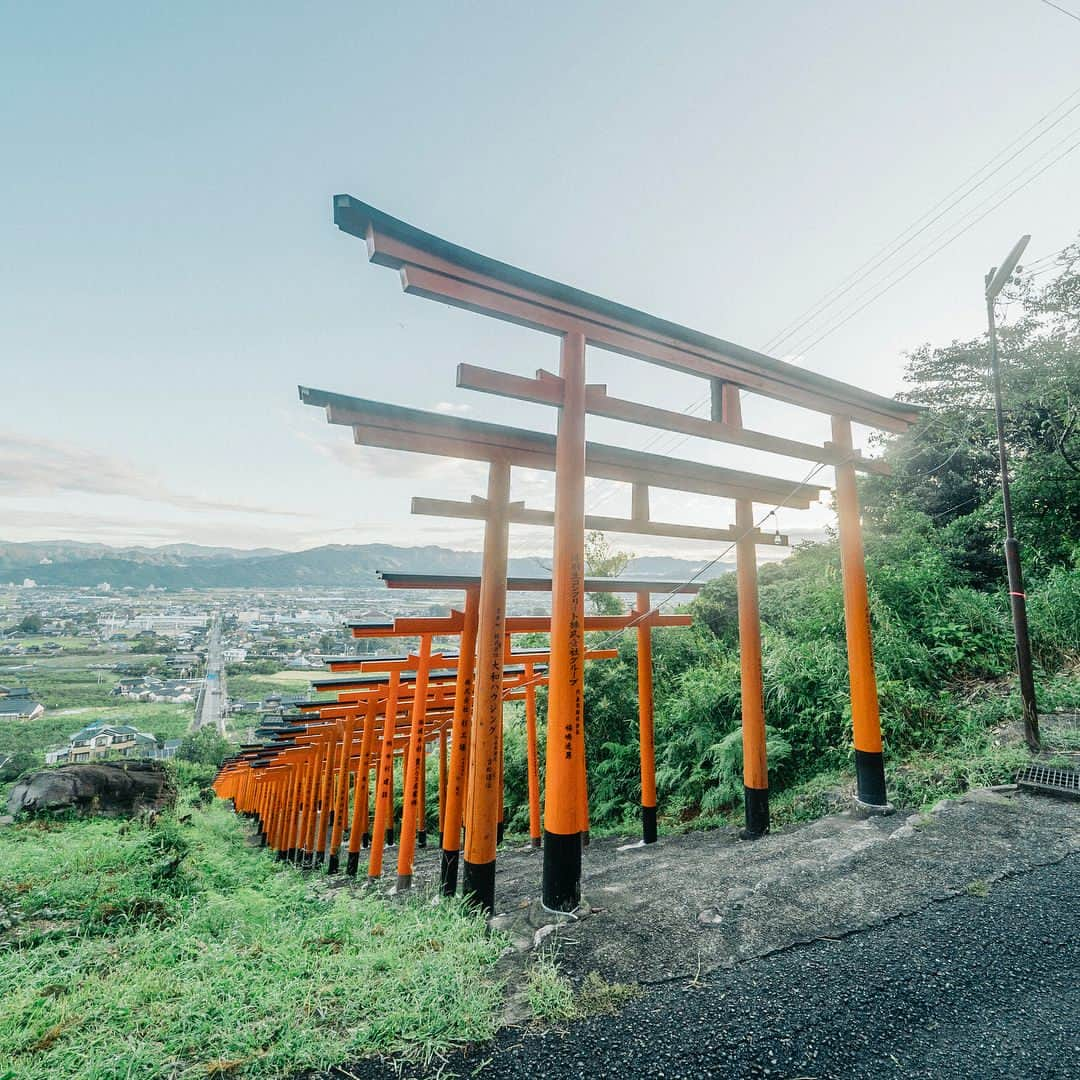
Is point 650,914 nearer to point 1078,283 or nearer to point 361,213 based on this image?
point 361,213

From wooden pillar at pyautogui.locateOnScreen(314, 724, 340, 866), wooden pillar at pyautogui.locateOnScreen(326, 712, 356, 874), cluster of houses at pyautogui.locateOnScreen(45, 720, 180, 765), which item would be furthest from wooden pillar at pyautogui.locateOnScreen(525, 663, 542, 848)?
cluster of houses at pyautogui.locateOnScreen(45, 720, 180, 765)

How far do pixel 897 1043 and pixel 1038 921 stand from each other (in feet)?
6.39

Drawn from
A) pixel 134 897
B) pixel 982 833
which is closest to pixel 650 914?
pixel 982 833

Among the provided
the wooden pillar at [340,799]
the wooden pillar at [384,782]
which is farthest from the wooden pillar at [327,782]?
the wooden pillar at [384,782]

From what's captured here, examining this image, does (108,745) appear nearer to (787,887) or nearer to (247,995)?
(247,995)

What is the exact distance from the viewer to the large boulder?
16203 millimetres

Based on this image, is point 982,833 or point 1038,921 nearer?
→ point 1038,921

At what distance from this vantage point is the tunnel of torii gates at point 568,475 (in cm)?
414

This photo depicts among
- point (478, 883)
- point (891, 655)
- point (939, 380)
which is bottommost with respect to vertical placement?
point (478, 883)

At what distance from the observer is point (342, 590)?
108 meters

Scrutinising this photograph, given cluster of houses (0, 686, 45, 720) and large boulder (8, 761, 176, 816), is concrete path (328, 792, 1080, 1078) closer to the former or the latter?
large boulder (8, 761, 176, 816)

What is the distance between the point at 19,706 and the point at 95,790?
145 feet

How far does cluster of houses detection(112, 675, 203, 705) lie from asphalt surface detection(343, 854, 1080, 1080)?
3023 inches

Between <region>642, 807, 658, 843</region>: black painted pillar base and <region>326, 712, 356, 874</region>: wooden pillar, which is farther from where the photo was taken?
<region>326, 712, 356, 874</region>: wooden pillar
